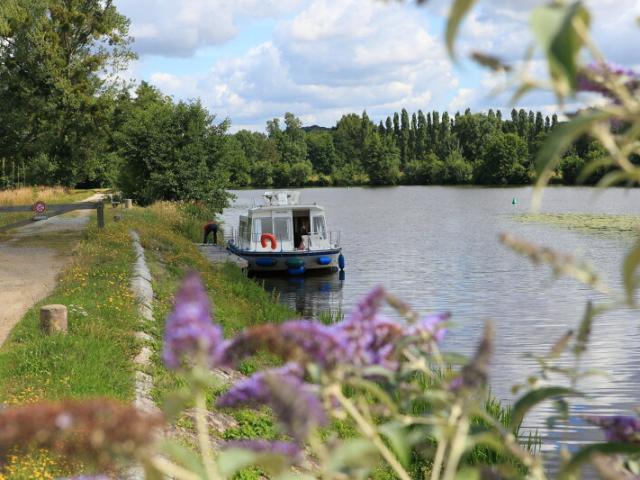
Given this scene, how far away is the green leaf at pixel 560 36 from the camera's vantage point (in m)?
0.97

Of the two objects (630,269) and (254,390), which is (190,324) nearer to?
(254,390)

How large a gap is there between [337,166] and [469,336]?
473 ft

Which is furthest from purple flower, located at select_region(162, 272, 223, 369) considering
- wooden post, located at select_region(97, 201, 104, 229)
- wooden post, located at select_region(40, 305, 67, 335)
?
wooden post, located at select_region(97, 201, 104, 229)

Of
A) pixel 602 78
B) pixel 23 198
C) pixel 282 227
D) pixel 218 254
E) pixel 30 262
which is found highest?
pixel 602 78

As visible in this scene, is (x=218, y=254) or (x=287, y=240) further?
(x=287, y=240)

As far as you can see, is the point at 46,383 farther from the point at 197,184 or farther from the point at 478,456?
the point at 197,184

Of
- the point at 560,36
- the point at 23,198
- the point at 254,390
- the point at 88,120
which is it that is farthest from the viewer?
the point at 88,120

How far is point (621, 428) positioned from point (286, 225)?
83.8 feet

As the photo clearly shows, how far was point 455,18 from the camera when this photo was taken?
105cm

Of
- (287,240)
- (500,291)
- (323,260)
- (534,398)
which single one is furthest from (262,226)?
(534,398)

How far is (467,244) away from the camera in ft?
111

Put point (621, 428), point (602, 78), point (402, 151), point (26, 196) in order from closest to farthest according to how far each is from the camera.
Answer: point (602, 78) → point (621, 428) → point (26, 196) → point (402, 151)

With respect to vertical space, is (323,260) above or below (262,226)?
below

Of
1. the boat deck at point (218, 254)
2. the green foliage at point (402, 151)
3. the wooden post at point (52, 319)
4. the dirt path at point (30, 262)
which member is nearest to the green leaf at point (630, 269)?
the wooden post at point (52, 319)
